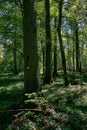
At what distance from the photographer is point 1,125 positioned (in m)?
7.55

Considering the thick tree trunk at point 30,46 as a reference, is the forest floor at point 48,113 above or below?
below

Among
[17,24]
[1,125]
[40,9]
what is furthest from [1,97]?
[40,9]

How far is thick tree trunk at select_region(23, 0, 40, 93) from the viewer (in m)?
8.34

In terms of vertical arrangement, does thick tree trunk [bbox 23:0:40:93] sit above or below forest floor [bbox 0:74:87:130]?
above

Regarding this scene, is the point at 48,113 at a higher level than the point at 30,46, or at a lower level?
lower

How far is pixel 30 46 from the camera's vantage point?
27.5 feet

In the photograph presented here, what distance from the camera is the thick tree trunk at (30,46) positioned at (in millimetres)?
8344

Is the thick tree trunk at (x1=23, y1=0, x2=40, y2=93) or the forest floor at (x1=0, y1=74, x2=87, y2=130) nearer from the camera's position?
the forest floor at (x1=0, y1=74, x2=87, y2=130)

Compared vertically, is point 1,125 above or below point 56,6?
below

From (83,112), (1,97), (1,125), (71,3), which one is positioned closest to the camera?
(1,125)

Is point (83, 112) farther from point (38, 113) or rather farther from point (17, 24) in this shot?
point (17, 24)

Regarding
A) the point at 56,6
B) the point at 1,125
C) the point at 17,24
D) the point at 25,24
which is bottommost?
the point at 1,125

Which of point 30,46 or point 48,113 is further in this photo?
point 30,46

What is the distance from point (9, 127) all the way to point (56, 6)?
1445 cm
